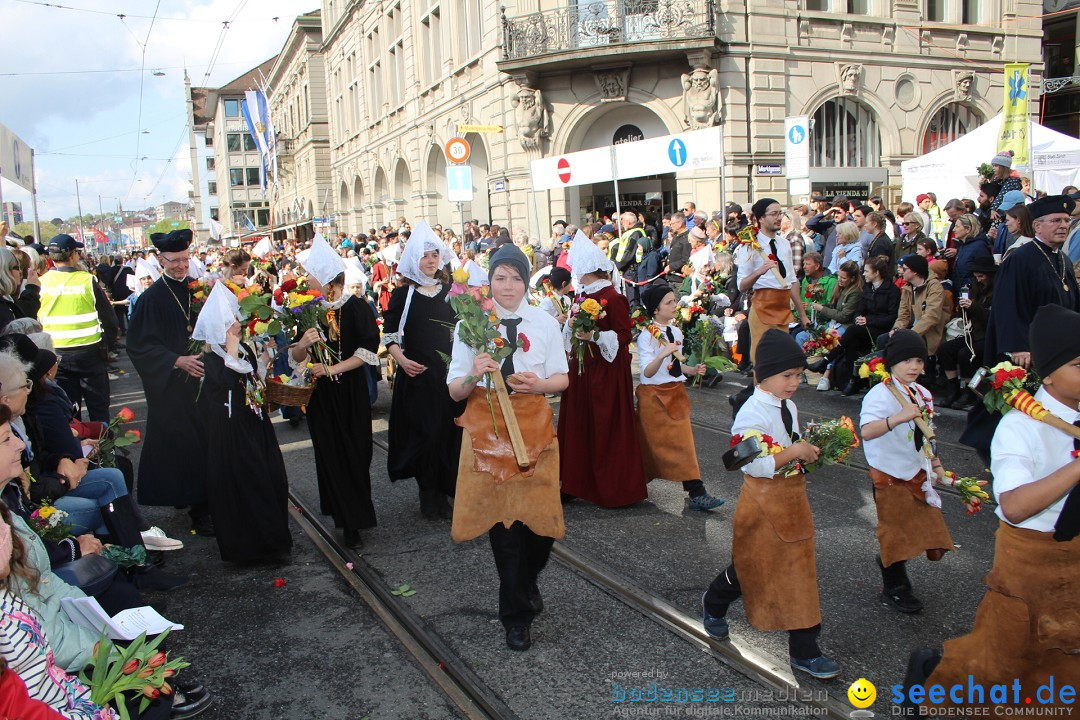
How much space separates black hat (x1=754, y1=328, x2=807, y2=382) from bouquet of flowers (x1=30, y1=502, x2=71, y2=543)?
340 cm

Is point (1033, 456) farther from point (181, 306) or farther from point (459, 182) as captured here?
point (459, 182)

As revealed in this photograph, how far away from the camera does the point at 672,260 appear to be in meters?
14.3

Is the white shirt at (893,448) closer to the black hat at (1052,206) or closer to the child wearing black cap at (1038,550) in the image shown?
the child wearing black cap at (1038,550)

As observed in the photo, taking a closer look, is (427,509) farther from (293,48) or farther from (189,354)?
(293,48)

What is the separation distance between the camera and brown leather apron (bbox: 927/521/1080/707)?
9.75 ft

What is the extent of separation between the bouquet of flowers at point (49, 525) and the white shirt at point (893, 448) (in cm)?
404

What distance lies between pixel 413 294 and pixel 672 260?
8.58m

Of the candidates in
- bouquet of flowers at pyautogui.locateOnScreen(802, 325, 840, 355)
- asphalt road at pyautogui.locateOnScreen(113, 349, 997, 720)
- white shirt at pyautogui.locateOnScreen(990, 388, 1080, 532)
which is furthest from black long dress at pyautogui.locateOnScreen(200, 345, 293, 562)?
bouquet of flowers at pyautogui.locateOnScreen(802, 325, 840, 355)

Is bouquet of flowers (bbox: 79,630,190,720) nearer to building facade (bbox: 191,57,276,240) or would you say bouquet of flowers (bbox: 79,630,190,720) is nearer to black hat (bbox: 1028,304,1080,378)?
black hat (bbox: 1028,304,1080,378)

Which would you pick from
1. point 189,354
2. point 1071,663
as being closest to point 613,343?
point 189,354

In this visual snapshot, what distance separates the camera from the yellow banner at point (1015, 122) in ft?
45.5

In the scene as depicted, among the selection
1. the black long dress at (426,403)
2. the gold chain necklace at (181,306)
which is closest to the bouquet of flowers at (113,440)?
the gold chain necklace at (181,306)

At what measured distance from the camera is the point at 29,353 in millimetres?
5008

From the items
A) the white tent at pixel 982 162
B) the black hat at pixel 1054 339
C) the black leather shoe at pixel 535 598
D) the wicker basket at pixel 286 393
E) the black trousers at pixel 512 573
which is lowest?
the black leather shoe at pixel 535 598
